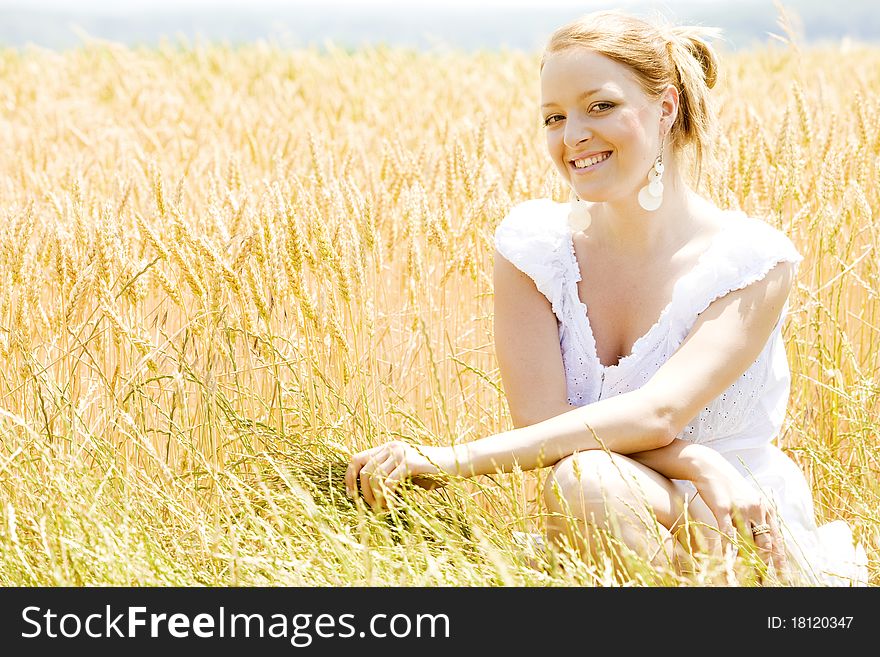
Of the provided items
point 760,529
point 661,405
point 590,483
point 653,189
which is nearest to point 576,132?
point 653,189

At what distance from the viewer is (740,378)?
1.77 metres

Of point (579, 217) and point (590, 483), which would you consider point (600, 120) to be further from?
point (590, 483)

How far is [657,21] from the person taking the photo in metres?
1.85

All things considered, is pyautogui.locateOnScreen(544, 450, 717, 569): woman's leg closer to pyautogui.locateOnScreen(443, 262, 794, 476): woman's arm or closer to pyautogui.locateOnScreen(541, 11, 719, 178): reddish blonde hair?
pyautogui.locateOnScreen(443, 262, 794, 476): woman's arm

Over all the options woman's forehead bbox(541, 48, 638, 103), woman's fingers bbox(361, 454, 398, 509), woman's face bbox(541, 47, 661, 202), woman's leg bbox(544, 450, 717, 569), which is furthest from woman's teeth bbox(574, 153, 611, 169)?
woman's fingers bbox(361, 454, 398, 509)

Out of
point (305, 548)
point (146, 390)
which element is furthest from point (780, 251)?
point (146, 390)

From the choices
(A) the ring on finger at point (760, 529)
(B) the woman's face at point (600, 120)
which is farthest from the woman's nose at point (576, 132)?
(A) the ring on finger at point (760, 529)

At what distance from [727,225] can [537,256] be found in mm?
318

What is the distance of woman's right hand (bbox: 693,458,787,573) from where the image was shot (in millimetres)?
1562

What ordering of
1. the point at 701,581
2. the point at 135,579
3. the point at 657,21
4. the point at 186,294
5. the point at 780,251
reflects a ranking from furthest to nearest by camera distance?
the point at 186,294 → the point at 657,21 → the point at 780,251 → the point at 135,579 → the point at 701,581

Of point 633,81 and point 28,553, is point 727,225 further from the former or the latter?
point 28,553

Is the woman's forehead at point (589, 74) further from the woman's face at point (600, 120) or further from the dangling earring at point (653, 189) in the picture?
the dangling earring at point (653, 189)

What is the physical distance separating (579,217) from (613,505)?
60cm

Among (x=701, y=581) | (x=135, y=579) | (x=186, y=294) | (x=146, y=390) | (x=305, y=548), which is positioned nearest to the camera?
(x=701, y=581)
